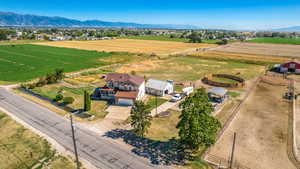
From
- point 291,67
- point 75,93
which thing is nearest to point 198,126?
point 75,93

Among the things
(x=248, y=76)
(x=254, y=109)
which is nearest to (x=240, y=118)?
(x=254, y=109)

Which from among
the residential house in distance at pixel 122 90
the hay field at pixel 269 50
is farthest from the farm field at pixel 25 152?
the hay field at pixel 269 50

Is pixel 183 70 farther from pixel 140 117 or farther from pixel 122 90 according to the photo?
pixel 140 117

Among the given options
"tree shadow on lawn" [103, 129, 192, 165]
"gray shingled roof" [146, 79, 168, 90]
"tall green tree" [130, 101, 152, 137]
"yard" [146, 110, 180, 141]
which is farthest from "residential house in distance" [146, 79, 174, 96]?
"tall green tree" [130, 101, 152, 137]

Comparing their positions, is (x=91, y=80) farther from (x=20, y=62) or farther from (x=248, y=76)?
(x=248, y=76)

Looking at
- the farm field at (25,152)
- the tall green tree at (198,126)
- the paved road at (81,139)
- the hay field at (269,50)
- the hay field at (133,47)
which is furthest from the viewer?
the hay field at (133,47)

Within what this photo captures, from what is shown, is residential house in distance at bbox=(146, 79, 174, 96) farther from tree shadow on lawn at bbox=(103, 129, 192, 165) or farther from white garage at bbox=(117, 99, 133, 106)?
tree shadow on lawn at bbox=(103, 129, 192, 165)

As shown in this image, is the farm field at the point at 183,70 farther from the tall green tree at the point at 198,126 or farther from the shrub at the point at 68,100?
the tall green tree at the point at 198,126
